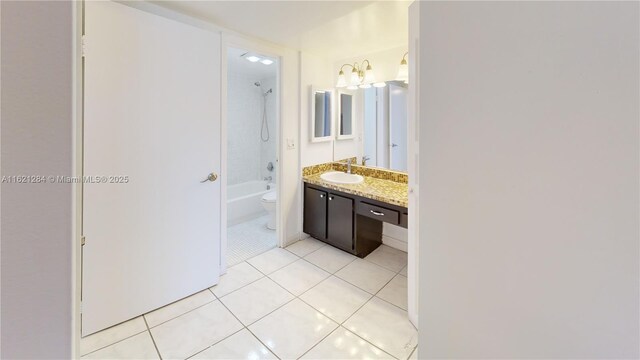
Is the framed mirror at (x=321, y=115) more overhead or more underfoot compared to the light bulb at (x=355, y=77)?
more underfoot

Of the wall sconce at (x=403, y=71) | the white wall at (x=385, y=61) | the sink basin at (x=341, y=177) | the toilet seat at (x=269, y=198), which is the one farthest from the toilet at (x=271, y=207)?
the wall sconce at (x=403, y=71)

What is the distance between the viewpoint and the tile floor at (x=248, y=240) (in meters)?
2.63

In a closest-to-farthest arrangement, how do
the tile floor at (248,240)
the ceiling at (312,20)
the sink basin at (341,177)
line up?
the ceiling at (312,20) → the tile floor at (248,240) → the sink basin at (341,177)

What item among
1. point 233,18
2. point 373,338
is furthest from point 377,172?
point 233,18

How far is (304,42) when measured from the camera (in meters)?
2.44

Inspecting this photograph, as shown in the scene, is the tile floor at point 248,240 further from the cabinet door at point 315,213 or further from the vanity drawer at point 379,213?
the vanity drawer at point 379,213

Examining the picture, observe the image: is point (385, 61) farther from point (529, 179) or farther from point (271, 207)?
point (529, 179)

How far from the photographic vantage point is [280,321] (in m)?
1.71

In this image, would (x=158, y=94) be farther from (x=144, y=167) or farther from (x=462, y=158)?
(x=462, y=158)

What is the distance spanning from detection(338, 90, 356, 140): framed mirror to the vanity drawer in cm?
103

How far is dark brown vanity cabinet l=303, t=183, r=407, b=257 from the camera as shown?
7.75 feet

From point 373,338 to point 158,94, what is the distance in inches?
80.3

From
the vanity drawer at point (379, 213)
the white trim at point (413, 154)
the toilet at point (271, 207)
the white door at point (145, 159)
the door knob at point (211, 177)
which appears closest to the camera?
the white trim at point (413, 154)

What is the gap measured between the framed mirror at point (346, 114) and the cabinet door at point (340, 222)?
2.85ft
